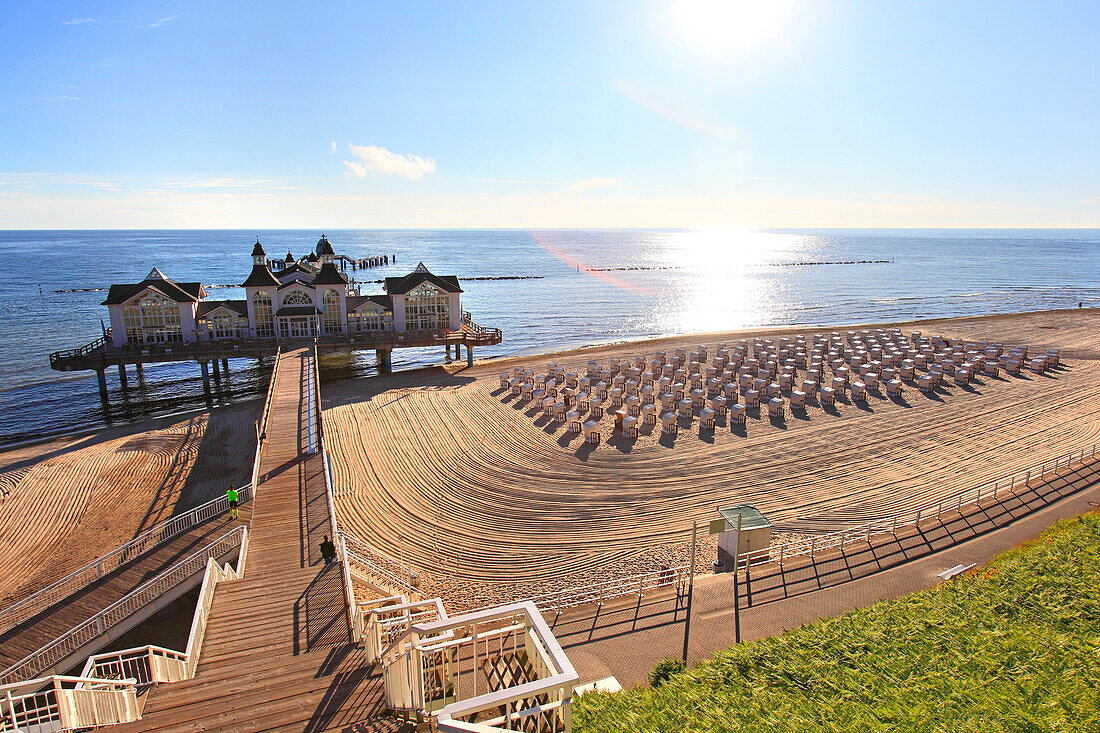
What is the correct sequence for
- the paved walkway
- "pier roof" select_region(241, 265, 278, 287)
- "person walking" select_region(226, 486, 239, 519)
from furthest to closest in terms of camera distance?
"pier roof" select_region(241, 265, 278, 287) → "person walking" select_region(226, 486, 239, 519) → the paved walkway

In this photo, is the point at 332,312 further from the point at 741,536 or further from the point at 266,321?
the point at 741,536

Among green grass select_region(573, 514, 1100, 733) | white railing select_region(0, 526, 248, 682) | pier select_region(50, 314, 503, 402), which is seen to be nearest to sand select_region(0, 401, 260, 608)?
pier select_region(50, 314, 503, 402)

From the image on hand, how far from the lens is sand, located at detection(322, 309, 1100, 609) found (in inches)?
515

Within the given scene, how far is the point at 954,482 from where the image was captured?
615 inches

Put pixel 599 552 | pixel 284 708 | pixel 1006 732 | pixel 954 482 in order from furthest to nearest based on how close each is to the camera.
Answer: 1. pixel 954 482
2. pixel 599 552
3. pixel 284 708
4. pixel 1006 732

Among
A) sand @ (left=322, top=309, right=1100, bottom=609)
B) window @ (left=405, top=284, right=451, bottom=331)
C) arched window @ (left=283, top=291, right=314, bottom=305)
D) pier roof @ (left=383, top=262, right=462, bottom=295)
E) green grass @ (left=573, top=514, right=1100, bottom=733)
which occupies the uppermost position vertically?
pier roof @ (left=383, top=262, right=462, bottom=295)

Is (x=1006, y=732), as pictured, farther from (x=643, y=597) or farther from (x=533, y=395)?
(x=533, y=395)

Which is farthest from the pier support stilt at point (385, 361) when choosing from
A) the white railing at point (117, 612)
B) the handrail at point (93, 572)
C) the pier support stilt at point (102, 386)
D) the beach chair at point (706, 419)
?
the white railing at point (117, 612)

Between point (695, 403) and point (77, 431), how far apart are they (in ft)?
85.7

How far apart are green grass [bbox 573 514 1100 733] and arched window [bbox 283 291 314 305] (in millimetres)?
28990

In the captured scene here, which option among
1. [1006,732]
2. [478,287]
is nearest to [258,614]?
[1006,732]

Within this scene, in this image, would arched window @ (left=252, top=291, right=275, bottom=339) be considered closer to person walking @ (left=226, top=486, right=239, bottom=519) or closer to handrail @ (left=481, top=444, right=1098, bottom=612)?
person walking @ (left=226, top=486, right=239, bottom=519)

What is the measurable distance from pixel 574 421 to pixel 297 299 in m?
18.8

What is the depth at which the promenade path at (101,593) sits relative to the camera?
909cm
